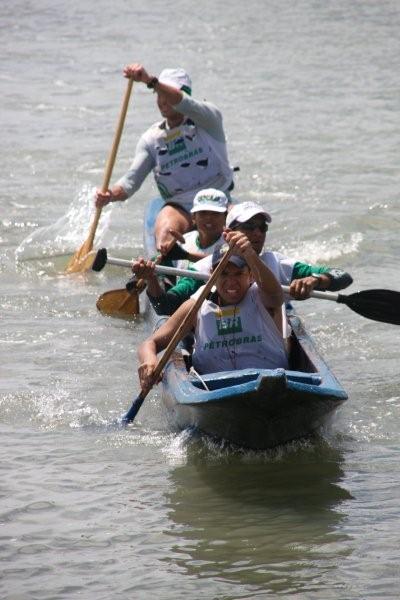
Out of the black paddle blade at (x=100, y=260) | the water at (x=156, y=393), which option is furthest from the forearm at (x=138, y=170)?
the black paddle blade at (x=100, y=260)

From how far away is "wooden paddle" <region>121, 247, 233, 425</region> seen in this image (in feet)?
23.5

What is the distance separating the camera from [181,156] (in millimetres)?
10469

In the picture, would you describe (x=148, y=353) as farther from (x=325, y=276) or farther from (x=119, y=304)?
(x=119, y=304)

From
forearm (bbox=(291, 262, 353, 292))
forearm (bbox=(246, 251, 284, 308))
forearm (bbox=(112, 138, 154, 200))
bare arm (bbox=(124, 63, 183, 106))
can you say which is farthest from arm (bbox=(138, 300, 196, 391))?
forearm (bbox=(112, 138, 154, 200))

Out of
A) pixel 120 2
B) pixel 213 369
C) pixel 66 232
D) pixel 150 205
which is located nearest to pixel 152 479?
pixel 213 369

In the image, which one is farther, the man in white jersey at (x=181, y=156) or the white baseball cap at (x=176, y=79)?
the man in white jersey at (x=181, y=156)

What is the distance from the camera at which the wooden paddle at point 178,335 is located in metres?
7.16

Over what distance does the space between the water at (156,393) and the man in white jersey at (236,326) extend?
1.61 ft

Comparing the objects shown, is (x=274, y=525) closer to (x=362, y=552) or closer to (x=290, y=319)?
(x=362, y=552)

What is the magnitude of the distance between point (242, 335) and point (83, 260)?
5.03 metres

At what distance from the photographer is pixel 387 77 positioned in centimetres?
2108

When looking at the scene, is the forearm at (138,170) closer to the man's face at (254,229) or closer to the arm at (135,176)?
the arm at (135,176)

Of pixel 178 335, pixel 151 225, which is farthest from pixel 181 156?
pixel 178 335

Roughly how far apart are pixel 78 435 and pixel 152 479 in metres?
0.85
